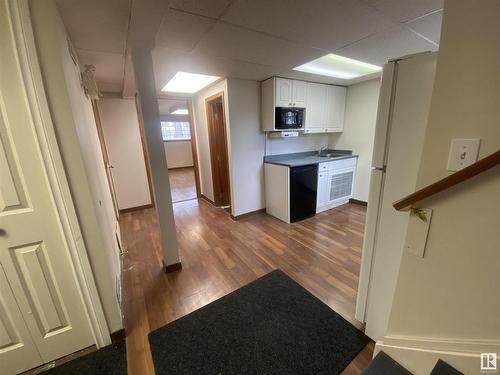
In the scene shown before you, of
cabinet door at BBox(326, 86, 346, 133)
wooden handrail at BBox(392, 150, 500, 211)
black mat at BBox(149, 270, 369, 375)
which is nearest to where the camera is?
wooden handrail at BBox(392, 150, 500, 211)

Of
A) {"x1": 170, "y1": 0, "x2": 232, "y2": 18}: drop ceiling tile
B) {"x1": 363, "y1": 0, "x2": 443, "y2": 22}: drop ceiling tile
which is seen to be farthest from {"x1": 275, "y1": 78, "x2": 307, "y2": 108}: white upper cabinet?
{"x1": 170, "y1": 0, "x2": 232, "y2": 18}: drop ceiling tile

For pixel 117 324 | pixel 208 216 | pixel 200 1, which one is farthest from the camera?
pixel 208 216

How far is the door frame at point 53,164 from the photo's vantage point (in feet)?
3.32

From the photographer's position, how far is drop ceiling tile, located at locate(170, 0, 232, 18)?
1311 millimetres

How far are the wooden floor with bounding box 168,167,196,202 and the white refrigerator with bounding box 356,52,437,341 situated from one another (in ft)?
13.9

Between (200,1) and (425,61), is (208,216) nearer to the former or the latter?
(200,1)

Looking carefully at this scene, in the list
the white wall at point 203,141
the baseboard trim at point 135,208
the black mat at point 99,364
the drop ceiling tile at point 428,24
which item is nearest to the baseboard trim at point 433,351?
the black mat at point 99,364

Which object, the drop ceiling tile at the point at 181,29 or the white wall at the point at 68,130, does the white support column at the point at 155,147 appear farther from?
the white wall at the point at 68,130

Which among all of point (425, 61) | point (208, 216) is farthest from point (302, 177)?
point (425, 61)

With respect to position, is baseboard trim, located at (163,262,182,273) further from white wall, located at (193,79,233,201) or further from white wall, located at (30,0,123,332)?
white wall, located at (193,79,233,201)

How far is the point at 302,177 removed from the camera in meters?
3.24

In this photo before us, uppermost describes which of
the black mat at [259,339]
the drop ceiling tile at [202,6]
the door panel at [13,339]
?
the drop ceiling tile at [202,6]

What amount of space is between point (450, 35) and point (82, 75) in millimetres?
2848

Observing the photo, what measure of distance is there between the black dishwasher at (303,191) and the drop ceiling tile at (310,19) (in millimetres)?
1723
